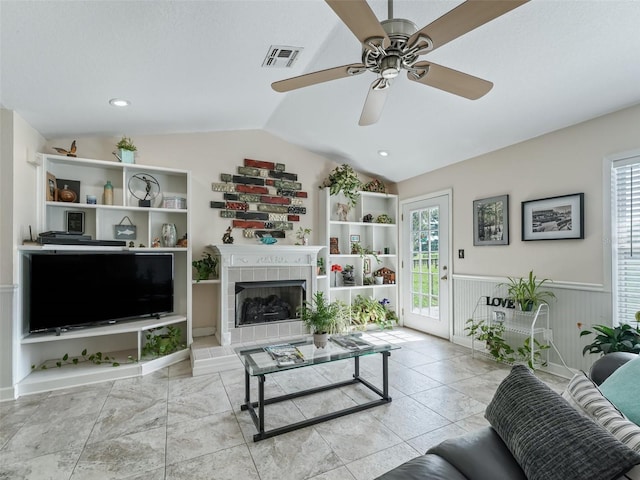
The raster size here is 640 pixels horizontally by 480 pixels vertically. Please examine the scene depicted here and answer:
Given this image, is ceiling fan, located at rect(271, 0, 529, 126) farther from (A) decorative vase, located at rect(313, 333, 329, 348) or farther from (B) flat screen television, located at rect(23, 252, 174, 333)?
(B) flat screen television, located at rect(23, 252, 174, 333)

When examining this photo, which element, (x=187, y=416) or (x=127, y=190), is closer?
(x=187, y=416)

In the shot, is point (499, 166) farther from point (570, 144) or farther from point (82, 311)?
point (82, 311)

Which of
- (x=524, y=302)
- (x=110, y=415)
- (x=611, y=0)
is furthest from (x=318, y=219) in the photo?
(x=611, y=0)

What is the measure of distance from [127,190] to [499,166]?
14.1 ft

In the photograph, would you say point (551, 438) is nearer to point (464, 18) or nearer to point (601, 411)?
point (601, 411)

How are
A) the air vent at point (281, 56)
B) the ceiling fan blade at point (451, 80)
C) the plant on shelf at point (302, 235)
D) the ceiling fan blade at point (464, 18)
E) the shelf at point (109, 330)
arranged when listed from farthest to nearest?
the plant on shelf at point (302, 235) < the shelf at point (109, 330) < the air vent at point (281, 56) < the ceiling fan blade at point (451, 80) < the ceiling fan blade at point (464, 18)

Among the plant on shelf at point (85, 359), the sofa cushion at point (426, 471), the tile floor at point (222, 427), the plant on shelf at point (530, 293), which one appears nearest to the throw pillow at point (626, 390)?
the sofa cushion at point (426, 471)

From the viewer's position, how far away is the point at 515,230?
350 centimetres

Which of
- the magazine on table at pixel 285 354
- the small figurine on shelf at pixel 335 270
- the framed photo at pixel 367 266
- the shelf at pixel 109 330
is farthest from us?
the framed photo at pixel 367 266

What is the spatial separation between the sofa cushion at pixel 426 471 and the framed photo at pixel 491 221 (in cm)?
311

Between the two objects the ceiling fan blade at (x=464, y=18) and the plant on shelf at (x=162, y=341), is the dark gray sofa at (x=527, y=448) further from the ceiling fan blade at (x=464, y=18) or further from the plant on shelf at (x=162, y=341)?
the plant on shelf at (x=162, y=341)

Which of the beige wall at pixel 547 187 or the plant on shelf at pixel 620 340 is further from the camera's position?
the beige wall at pixel 547 187

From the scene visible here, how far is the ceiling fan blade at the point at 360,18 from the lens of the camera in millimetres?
1301

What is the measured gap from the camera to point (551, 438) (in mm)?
969
